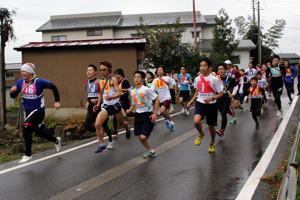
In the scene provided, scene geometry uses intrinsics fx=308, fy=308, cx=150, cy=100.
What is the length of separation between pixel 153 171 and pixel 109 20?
121ft

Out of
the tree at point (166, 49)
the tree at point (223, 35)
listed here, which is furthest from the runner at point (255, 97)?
the tree at point (223, 35)

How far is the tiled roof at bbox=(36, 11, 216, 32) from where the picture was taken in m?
39.4

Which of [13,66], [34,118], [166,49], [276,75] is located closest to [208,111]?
[34,118]

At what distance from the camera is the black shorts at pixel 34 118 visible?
254 inches

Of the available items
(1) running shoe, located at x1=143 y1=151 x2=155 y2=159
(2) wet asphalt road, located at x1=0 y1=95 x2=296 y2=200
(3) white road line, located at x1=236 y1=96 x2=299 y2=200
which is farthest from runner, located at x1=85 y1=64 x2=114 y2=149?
(3) white road line, located at x1=236 y1=96 x2=299 y2=200

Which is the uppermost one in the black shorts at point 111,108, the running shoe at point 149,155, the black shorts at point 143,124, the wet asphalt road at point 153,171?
the black shorts at point 111,108

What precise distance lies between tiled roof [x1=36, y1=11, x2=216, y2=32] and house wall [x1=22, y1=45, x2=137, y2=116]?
1032 inches

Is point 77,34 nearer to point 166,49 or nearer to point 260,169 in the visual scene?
point 166,49

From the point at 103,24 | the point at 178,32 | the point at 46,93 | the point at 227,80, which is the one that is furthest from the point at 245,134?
the point at 103,24

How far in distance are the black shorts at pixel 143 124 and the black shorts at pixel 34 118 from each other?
2103mm

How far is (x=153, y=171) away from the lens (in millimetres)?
5516

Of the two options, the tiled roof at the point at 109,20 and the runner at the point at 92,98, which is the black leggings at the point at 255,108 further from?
the tiled roof at the point at 109,20

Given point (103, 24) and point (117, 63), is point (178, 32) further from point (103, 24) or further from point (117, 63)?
point (103, 24)

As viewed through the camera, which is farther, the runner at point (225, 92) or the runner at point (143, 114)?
the runner at point (225, 92)
